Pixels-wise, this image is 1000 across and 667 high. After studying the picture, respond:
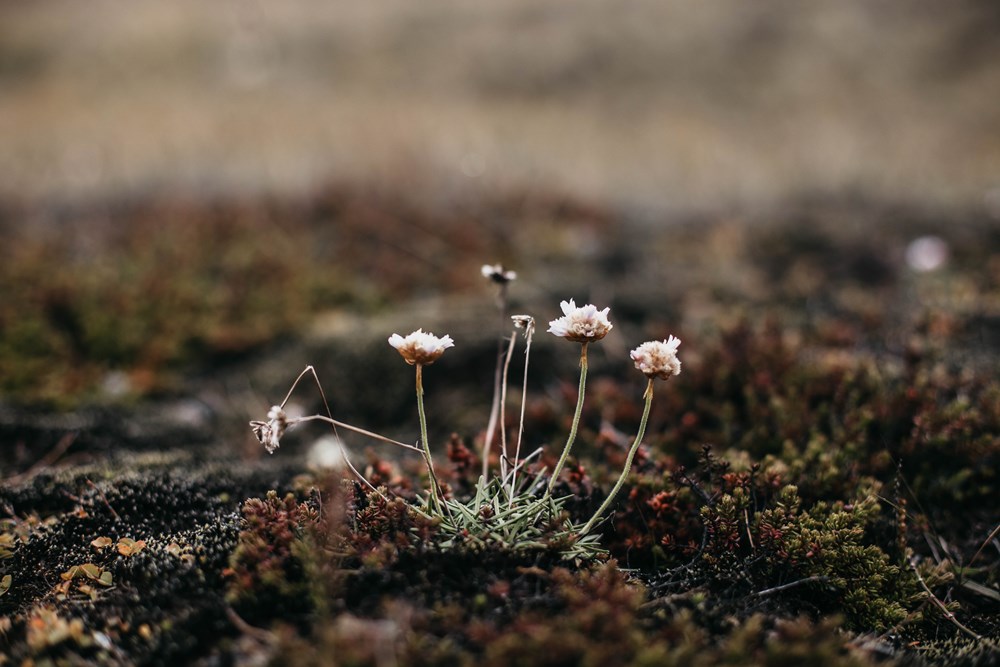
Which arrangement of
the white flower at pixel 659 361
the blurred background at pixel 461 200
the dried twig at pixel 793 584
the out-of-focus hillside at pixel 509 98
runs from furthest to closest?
the out-of-focus hillside at pixel 509 98 < the blurred background at pixel 461 200 < the dried twig at pixel 793 584 < the white flower at pixel 659 361

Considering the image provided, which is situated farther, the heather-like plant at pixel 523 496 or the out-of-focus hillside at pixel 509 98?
the out-of-focus hillside at pixel 509 98

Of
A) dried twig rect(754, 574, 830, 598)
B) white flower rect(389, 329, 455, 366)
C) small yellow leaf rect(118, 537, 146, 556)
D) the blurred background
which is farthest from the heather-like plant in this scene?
the blurred background

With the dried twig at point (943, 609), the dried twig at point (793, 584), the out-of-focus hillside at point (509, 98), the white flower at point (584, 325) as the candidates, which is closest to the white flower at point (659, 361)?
the white flower at point (584, 325)

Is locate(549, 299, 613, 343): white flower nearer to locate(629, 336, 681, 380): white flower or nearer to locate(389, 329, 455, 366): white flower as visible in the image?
locate(629, 336, 681, 380): white flower

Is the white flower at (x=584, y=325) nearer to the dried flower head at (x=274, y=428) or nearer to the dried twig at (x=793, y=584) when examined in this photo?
the dried flower head at (x=274, y=428)

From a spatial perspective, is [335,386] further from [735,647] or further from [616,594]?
[735,647]

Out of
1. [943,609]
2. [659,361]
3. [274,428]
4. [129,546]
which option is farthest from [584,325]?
[129,546]

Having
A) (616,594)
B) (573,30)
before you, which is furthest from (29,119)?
(616,594)

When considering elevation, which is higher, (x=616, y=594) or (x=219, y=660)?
(x=616, y=594)
